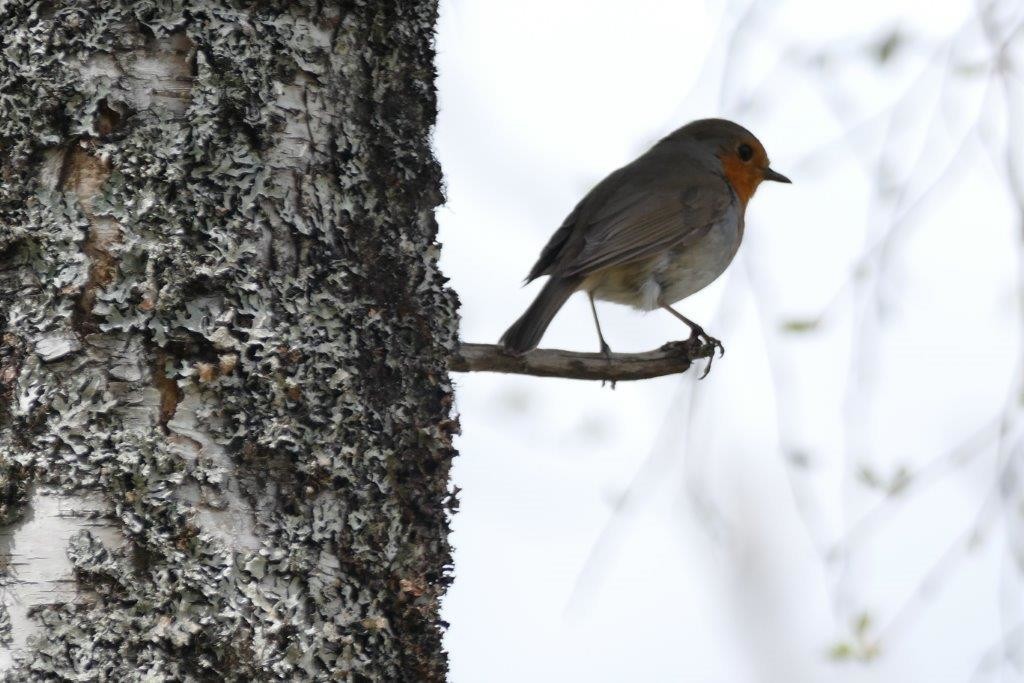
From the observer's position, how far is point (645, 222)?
418cm

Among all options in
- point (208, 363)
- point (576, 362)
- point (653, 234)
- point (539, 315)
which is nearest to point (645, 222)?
point (653, 234)

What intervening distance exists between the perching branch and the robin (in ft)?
3.27

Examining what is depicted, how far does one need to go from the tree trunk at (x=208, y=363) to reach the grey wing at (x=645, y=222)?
2.15 meters

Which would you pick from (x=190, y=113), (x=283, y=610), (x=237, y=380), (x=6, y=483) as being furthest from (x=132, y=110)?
(x=283, y=610)

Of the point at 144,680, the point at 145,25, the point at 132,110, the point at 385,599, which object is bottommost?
the point at 144,680

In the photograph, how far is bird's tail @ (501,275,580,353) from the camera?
2.72 meters

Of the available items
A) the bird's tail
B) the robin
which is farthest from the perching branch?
the robin

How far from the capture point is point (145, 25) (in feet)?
4.88

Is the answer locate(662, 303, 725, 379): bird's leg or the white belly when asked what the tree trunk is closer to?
locate(662, 303, 725, 379): bird's leg

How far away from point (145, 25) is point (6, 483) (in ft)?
1.97

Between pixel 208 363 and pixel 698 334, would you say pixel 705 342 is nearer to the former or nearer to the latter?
pixel 698 334

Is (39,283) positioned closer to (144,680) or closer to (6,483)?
(6,483)

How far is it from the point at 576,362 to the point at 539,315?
0.93 m

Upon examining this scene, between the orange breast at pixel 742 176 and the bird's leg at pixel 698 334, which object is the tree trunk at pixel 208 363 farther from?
the orange breast at pixel 742 176
